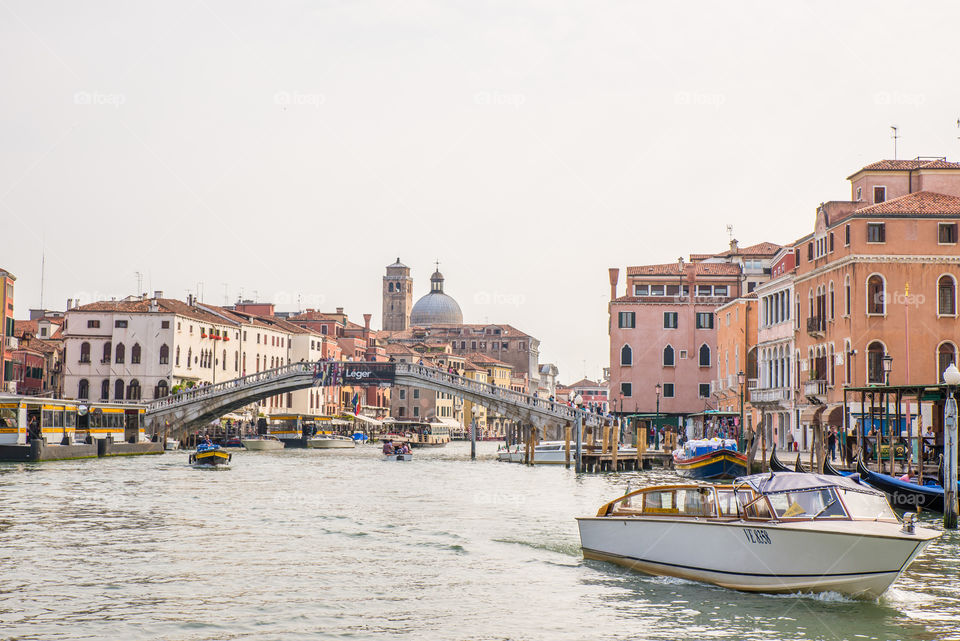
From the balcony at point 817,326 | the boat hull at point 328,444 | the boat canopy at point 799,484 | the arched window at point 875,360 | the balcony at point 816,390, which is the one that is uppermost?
the balcony at point 817,326

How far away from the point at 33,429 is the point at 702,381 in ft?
98.3

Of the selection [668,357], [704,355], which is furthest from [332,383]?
[704,355]

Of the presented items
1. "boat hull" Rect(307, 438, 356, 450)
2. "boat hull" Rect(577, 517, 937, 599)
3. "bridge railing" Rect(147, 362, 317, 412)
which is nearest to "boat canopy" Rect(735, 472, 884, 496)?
"boat hull" Rect(577, 517, 937, 599)

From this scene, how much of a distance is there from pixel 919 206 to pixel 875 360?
15.1 ft

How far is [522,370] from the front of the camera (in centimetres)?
13725

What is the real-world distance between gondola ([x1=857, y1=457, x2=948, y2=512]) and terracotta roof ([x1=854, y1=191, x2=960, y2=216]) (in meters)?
14.2

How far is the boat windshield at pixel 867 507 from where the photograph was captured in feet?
42.1

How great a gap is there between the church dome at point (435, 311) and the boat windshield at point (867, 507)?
12791 centimetres

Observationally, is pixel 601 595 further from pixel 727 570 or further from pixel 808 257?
pixel 808 257

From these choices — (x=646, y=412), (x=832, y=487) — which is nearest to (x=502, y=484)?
(x=832, y=487)

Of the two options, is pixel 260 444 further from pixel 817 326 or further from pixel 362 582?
pixel 362 582

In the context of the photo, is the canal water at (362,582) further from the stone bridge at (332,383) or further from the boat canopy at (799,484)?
the stone bridge at (332,383)

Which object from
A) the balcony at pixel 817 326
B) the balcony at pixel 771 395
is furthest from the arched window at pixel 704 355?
the balcony at pixel 817 326

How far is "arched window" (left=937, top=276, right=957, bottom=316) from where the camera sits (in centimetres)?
3384
